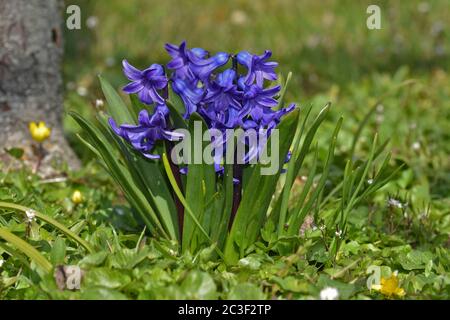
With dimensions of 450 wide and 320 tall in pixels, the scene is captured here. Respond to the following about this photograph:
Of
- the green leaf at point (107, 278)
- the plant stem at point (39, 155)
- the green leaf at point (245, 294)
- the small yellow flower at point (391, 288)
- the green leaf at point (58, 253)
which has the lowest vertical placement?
the small yellow flower at point (391, 288)

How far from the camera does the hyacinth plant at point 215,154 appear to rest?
240 centimetres

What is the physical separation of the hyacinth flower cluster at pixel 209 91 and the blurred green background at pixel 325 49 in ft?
5.24

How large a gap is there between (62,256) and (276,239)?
68 cm

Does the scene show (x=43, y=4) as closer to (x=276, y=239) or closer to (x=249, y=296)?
(x=276, y=239)

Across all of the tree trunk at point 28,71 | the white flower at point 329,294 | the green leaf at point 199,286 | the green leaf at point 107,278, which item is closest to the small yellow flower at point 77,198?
the tree trunk at point 28,71

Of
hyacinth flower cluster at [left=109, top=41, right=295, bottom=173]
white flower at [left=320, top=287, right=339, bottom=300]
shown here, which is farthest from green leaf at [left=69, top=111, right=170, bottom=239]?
white flower at [left=320, top=287, right=339, bottom=300]

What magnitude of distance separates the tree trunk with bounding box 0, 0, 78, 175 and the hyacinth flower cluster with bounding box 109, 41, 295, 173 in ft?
4.15

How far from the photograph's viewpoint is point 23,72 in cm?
357

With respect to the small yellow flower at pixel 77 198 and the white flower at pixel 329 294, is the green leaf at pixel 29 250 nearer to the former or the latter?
the white flower at pixel 329 294

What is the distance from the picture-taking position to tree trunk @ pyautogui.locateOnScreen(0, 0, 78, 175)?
3529 millimetres

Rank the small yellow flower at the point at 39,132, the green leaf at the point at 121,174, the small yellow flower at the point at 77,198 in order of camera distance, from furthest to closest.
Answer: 1. the small yellow flower at the point at 39,132
2. the small yellow flower at the point at 77,198
3. the green leaf at the point at 121,174

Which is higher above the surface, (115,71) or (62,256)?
(115,71)

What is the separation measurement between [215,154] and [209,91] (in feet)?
0.67
